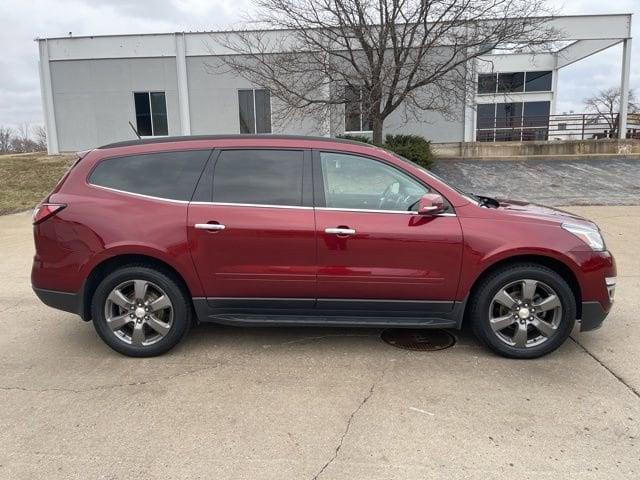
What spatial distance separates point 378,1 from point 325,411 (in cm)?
1329

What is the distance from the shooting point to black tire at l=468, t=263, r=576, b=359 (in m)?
3.93

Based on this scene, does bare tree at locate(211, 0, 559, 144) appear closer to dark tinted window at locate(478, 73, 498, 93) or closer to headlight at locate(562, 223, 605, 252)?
dark tinted window at locate(478, 73, 498, 93)

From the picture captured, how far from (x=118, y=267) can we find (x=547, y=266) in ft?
11.3

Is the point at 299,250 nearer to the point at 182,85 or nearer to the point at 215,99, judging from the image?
the point at 215,99

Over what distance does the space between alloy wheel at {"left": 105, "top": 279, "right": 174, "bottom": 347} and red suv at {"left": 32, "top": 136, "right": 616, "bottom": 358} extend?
1 cm

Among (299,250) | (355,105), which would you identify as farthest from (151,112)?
(299,250)

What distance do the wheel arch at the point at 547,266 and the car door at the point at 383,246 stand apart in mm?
225

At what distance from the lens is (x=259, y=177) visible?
4094 millimetres

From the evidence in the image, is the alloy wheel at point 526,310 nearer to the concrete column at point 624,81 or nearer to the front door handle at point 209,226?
the front door handle at point 209,226

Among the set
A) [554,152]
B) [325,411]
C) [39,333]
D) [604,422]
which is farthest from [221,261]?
[554,152]

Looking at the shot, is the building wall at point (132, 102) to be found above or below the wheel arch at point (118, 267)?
above

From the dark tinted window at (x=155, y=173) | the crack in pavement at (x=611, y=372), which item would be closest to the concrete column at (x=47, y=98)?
the dark tinted window at (x=155, y=173)

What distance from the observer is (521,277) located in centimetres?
394

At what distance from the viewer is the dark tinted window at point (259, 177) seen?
4.03m
